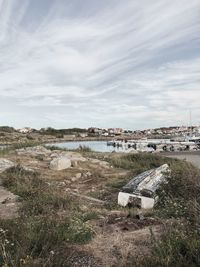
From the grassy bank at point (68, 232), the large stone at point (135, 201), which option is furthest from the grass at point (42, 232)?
the large stone at point (135, 201)

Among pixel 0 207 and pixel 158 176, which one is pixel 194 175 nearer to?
pixel 158 176

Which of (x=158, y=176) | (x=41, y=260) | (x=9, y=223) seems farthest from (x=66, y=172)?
(x=41, y=260)

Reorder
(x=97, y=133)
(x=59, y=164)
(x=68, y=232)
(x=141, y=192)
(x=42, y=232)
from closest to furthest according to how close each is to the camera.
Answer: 1. (x=42, y=232)
2. (x=68, y=232)
3. (x=141, y=192)
4. (x=59, y=164)
5. (x=97, y=133)

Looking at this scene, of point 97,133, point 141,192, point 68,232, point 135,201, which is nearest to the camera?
point 68,232

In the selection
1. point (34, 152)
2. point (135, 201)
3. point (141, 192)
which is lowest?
point (135, 201)

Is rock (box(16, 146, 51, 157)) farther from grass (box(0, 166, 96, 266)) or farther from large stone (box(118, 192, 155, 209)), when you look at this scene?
grass (box(0, 166, 96, 266))

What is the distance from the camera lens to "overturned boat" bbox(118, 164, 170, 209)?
33.3 feet

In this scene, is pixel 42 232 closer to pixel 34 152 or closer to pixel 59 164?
pixel 59 164

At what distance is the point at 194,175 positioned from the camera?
1018cm

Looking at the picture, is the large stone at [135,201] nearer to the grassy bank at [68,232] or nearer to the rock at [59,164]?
the grassy bank at [68,232]

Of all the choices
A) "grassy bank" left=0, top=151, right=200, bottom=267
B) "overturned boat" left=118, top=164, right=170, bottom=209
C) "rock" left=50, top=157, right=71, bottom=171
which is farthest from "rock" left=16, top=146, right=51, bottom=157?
"grassy bank" left=0, top=151, right=200, bottom=267

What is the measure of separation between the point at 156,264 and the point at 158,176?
7093 mm

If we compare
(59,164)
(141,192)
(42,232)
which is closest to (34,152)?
(59,164)

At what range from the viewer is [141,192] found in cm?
1045
